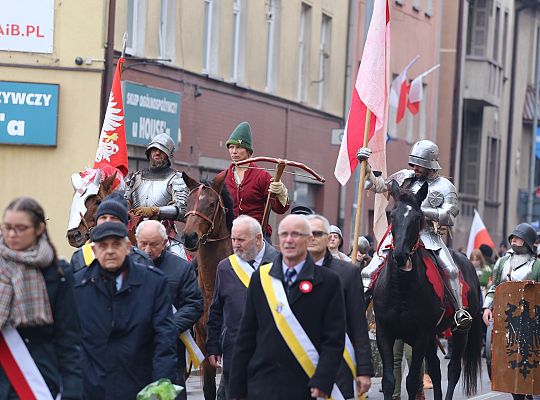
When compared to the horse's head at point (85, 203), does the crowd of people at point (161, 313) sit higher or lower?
lower

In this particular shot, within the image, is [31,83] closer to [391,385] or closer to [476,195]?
[391,385]

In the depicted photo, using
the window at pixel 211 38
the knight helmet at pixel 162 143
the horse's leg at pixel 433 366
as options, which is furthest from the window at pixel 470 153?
the knight helmet at pixel 162 143

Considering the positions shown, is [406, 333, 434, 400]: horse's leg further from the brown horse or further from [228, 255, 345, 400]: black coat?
[228, 255, 345, 400]: black coat

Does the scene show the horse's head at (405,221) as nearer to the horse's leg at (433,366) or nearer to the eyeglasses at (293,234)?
the horse's leg at (433,366)

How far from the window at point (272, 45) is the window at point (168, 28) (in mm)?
4981

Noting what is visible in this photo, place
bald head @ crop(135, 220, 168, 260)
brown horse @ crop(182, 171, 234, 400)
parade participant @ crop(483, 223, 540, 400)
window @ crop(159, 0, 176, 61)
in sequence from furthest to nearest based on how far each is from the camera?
1. window @ crop(159, 0, 176, 61)
2. parade participant @ crop(483, 223, 540, 400)
3. brown horse @ crop(182, 171, 234, 400)
4. bald head @ crop(135, 220, 168, 260)

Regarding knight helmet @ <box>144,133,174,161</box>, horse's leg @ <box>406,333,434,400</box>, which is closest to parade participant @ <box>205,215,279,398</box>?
knight helmet @ <box>144,133,174,161</box>

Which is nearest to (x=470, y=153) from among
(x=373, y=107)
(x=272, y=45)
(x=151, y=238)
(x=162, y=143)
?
(x=272, y=45)

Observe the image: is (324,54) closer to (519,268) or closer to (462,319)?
(519,268)

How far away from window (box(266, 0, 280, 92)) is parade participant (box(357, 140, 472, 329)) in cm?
1575

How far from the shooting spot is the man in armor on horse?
14.0 metres

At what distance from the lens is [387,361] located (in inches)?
566

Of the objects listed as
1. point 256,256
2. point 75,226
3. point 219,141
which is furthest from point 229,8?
point 256,256

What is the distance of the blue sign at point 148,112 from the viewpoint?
24.0 meters
